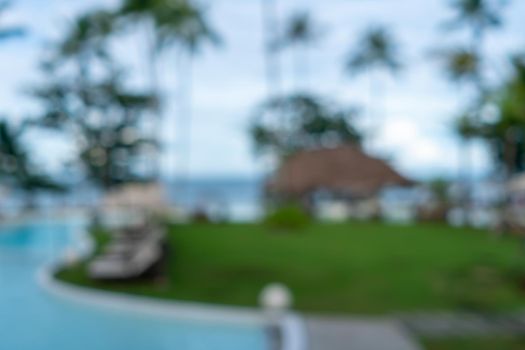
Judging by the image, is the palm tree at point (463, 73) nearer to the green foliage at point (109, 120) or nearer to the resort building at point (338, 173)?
the resort building at point (338, 173)

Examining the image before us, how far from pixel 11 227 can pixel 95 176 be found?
11.9 feet

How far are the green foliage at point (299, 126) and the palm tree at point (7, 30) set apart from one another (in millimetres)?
24902

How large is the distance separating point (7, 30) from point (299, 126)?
1011 inches

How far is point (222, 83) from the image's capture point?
21.5 feet

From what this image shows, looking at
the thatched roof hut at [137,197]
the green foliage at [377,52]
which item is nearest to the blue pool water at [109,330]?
the thatched roof hut at [137,197]

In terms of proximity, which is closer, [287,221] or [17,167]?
[17,167]

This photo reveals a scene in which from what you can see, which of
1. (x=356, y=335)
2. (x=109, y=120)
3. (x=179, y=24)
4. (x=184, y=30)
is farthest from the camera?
(x=184, y=30)

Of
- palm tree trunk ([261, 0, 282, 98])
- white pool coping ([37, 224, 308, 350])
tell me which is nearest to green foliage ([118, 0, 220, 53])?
palm tree trunk ([261, 0, 282, 98])

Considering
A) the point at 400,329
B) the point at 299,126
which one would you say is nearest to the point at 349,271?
the point at 400,329

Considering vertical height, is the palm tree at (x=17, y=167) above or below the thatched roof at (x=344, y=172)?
above

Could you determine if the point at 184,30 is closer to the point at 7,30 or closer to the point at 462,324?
the point at 462,324

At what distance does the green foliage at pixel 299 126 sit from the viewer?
26.2m

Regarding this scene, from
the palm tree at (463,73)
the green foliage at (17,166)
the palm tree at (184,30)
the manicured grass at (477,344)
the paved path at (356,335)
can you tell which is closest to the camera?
the green foliage at (17,166)

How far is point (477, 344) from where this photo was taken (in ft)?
19.0
